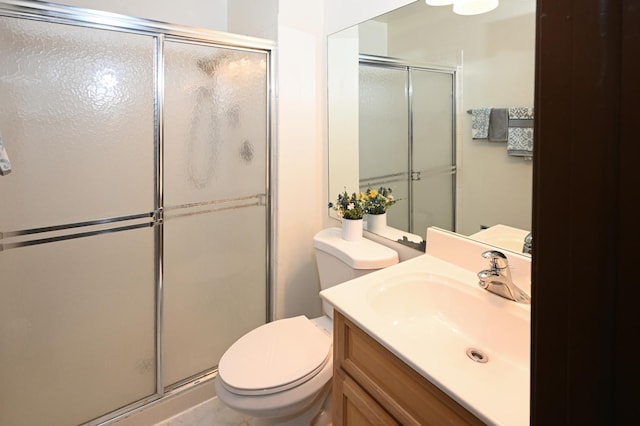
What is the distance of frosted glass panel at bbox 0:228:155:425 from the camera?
136cm

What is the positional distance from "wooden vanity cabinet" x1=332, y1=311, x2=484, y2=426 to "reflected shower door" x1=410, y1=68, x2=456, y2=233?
630 mm

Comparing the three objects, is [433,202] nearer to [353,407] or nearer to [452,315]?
[452,315]

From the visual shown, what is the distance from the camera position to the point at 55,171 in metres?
1.37

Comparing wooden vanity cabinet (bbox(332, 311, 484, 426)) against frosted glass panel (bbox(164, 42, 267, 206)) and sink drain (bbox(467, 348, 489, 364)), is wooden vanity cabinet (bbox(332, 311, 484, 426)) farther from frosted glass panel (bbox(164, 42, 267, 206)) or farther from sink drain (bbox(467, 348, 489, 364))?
frosted glass panel (bbox(164, 42, 267, 206))

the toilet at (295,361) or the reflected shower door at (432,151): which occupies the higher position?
the reflected shower door at (432,151)

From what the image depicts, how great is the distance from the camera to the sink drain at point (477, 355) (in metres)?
1.00

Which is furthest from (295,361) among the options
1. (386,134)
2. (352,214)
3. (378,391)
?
(386,134)

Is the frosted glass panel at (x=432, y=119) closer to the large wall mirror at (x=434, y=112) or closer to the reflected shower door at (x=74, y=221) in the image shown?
the large wall mirror at (x=434, y=112)

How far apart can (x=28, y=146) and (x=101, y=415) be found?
1.19 meters

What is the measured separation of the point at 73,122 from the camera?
1381 millimetres

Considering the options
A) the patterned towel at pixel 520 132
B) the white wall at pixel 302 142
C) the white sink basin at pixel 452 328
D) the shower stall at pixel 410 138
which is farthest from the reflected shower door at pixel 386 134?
the patterned towel at pixel 520 132

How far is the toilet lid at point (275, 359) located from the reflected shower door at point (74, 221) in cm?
58

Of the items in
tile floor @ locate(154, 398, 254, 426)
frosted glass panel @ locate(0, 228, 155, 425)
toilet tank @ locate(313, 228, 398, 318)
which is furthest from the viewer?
tile floor @ locate(154, 398, 254, 426)

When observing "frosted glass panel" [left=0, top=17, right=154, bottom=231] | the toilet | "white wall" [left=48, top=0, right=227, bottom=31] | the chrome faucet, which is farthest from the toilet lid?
"white wall" [left=48, top=0, right=227, bottom=31]
